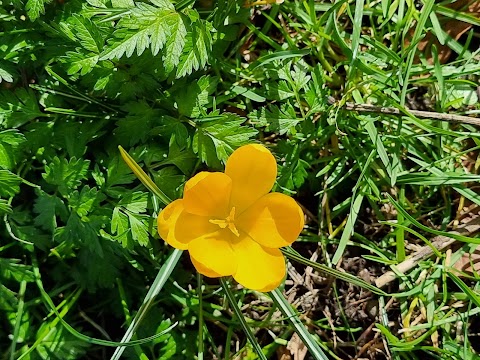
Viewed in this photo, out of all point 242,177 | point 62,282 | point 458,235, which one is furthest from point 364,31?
point 62,282

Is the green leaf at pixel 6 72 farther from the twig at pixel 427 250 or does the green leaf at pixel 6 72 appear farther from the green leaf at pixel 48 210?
the twig at pixel 427 250

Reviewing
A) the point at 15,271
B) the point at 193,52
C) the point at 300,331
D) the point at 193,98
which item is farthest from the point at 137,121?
the point at 300,331

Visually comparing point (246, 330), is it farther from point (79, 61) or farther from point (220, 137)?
point (79, 61)

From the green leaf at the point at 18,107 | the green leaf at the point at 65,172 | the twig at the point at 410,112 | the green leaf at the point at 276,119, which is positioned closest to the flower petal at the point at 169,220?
the green leaf at the point at 65,172

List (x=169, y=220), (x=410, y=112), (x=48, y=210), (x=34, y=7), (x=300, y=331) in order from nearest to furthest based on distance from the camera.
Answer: (x=169, y=220) → (x=34, y=7) → (x=300, y=331) → (x=48, y=210) → (x=410, y=112)

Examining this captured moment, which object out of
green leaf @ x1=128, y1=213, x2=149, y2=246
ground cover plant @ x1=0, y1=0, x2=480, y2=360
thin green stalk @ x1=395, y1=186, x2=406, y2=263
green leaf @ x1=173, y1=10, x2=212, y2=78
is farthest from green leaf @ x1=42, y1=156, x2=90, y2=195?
thin green stalk @ x1=395, y1=186, x2=406, y2=263

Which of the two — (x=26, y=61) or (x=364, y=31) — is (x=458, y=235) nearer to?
(x=364, y=31)
